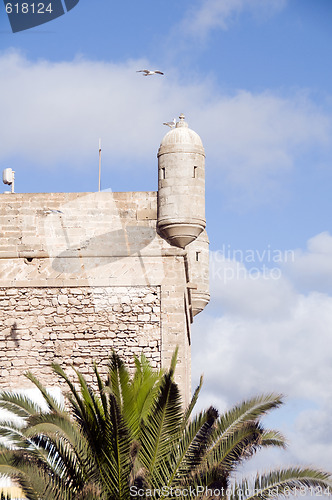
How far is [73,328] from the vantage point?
18.9 metres

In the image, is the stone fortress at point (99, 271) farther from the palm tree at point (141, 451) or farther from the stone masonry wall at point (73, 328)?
the palm tree at point (141, 451)

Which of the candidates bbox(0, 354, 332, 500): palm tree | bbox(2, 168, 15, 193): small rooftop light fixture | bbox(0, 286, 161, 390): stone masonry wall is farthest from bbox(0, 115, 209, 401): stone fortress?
bbox(0, 354, 332, 500): palm tree

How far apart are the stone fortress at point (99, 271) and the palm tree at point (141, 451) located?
480 centimetres

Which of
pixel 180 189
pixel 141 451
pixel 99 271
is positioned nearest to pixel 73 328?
pixel 99 271

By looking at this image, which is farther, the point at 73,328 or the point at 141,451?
the point at 73,328

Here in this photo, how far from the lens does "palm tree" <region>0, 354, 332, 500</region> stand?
499 inches

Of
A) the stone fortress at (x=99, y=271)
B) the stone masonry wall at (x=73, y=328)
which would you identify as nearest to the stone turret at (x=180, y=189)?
the stone fortress at (x=99, y=271)

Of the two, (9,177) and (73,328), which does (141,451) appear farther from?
(9,177)

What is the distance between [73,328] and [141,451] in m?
6.04

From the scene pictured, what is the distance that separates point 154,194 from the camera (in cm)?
1934

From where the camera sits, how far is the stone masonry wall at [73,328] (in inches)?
736

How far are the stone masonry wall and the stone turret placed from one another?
4.36 feet

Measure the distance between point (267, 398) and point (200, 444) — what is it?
1.20m

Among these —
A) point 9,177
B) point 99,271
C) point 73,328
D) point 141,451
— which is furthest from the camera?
point 9,177
